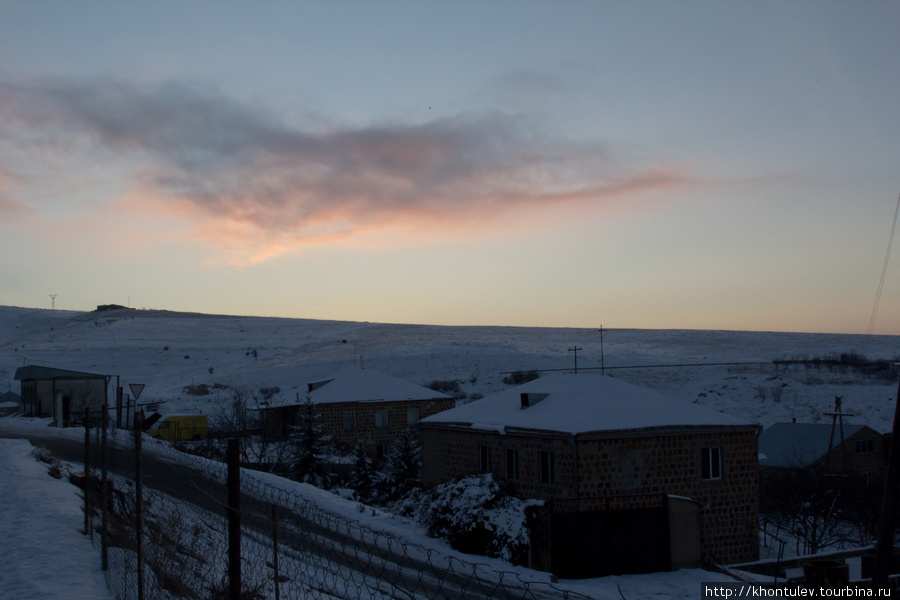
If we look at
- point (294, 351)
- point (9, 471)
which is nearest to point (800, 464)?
point (9, 471)

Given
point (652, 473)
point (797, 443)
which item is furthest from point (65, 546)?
point (797, 443)

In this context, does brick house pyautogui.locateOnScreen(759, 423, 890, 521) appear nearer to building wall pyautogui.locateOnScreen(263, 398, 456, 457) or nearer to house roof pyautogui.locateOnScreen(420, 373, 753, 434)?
house roof pyautogui.locateOnScreen(420, 373, 753, 434)

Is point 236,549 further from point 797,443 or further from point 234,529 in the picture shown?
point 797,443

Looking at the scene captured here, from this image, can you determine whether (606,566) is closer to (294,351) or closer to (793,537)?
(793,537)

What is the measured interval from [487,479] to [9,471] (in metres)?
14.5

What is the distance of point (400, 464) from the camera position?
3469cm

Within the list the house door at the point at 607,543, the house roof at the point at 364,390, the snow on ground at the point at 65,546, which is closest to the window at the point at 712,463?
the snow on ground at the point at 65,546

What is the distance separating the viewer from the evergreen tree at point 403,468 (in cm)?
3391

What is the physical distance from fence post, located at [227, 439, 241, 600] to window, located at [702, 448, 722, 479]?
21193 mm

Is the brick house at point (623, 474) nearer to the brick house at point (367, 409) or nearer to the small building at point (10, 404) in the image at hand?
the brick house at point (367, 409)

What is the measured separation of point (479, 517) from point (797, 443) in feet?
90.3

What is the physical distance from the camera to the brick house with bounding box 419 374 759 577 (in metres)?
21.3

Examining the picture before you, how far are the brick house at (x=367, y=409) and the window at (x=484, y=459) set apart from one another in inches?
700

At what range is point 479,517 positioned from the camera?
901 inches
